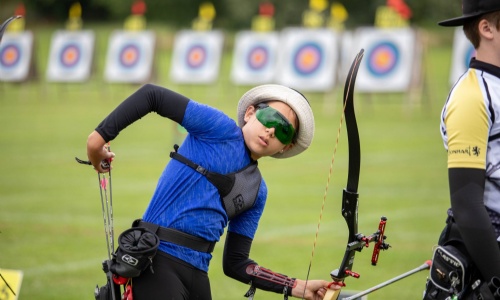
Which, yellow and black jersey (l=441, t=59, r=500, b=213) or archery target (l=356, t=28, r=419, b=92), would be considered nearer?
yellow and black jersey (l=441, t=59, r=500, b=213)

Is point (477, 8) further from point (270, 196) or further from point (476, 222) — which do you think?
point (270, 196)

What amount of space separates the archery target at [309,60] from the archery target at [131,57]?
3635 millimetres

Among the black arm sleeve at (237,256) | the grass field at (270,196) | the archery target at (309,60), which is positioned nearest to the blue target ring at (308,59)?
the archery target at (309,60)

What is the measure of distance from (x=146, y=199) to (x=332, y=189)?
6.55 feet

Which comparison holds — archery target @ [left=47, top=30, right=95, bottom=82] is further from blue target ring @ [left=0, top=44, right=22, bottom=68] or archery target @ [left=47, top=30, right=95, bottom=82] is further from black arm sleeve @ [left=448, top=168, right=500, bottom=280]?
black arm sleeve @ [left=448, top=168, right=500, bottom=280]

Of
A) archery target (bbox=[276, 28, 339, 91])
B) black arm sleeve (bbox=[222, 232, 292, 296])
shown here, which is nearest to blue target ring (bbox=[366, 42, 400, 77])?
archery target (bbox=[276, 28, 339, 91])

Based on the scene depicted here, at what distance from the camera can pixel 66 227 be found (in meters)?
7.62

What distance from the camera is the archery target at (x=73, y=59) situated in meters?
23.1

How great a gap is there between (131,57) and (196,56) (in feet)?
5.39

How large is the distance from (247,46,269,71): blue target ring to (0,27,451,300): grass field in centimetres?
273

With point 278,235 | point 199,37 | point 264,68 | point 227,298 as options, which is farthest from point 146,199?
point 199,37

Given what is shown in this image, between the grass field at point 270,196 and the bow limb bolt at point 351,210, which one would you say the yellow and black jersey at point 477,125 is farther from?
the grass field at point 270,196

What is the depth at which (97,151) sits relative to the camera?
309 centimetres

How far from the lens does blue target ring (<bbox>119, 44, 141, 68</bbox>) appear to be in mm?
22250
